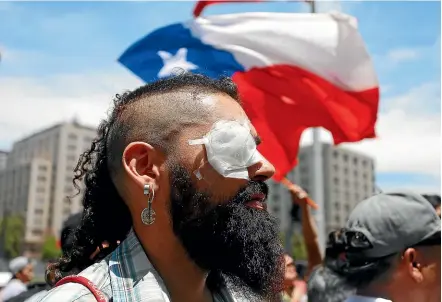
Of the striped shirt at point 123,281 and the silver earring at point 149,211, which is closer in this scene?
the striped shirt at point 123,281

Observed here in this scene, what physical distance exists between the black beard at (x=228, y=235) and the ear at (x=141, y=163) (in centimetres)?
6

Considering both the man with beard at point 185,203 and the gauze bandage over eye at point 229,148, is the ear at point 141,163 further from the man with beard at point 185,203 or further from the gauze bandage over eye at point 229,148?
the gauze bandage over eye at point 229,148

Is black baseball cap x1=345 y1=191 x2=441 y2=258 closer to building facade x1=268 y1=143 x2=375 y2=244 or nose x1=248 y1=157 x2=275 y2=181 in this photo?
nose x1=248 y1=157 x2=275 y2=181

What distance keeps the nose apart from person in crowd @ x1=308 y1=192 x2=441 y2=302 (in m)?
0.80

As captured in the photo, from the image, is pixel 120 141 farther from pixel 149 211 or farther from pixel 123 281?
pixel 123 281

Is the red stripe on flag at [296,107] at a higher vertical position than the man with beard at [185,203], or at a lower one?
lower

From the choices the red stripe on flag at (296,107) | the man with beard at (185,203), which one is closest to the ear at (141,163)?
the man with beard at (185,203)

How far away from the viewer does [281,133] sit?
588 cm

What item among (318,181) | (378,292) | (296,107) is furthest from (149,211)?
(318,181)

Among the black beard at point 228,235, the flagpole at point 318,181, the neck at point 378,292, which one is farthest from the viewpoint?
the flagpole at point 318,181

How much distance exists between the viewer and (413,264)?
232 cm

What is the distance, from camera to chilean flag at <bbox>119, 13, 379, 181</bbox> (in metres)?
5.90

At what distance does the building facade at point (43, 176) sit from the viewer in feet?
333

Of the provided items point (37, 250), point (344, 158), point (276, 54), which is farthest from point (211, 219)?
point (344, 158)
